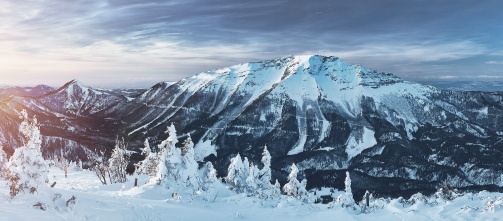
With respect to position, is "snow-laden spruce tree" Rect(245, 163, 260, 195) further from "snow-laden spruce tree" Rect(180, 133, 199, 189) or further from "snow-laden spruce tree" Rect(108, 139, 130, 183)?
"snow-laden spruce tree" Rect(180, 133, 199, 189)

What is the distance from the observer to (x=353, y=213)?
33031 mm

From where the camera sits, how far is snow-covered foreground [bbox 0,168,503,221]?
26359 millimetres

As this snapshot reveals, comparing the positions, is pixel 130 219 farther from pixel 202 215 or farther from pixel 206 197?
pixel 206 197

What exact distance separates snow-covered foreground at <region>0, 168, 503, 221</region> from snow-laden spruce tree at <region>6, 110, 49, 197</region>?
27.6 inches

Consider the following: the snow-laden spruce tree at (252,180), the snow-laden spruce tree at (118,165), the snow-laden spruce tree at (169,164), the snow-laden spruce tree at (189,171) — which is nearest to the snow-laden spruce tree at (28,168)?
the snow-laden spruce tree at (169,164)

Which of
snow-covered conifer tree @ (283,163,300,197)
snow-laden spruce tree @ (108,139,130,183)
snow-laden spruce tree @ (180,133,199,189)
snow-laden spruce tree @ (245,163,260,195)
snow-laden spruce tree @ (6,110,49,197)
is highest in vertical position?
snow-laden spruce tree @ (6,110,49,197)

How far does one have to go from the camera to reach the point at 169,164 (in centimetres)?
4834

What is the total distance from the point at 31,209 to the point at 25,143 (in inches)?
229

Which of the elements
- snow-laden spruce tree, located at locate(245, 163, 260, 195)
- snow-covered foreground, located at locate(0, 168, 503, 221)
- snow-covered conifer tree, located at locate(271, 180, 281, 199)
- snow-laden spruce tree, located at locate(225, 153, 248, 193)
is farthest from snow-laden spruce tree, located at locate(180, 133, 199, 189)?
snow-laden spruce tree, located at locate(245, 163, 260, 195)

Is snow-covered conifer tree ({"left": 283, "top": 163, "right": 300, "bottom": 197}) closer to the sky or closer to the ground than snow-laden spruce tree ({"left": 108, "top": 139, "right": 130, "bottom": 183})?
closer to the ground

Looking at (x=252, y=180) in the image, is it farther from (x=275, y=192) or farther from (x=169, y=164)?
(x=169, y=164)

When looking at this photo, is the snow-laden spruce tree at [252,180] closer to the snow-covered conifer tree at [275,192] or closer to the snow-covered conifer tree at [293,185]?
the snow-covered conifer tree at [275,192]

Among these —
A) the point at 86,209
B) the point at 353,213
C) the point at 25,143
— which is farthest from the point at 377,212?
the point at 25,143

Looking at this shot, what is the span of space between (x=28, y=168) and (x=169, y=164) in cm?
2222
